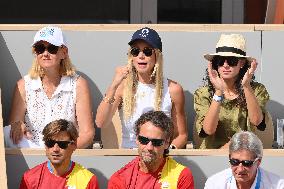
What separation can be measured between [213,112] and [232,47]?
544 millimetres

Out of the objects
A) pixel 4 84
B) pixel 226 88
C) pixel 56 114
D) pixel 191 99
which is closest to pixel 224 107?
pixel 226 88

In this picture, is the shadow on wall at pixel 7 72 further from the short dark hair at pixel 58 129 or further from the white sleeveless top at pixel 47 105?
the short dark hair at pixel 58 129

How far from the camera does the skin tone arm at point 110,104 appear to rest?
6.04 meters

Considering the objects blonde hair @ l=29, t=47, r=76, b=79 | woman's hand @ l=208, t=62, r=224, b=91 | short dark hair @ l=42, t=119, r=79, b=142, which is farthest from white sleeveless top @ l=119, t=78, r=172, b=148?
short dark hair @ l=42, t=119, r=79, b=142

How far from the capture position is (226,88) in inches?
240

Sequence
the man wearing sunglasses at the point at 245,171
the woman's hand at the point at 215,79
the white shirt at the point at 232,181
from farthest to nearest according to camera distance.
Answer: the woman's hand at the point at 215,79, the white shirt at the point at 232,181, the man wearing sunglasses at the point at 245,171

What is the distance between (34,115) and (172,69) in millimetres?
1221

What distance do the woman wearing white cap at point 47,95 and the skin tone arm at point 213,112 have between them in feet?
2.61

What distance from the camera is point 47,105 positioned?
627cm

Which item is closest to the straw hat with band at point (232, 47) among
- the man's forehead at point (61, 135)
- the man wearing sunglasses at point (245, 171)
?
the man wearing sunglasses at point (245, 171)

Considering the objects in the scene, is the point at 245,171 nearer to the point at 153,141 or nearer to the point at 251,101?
the point at 153,141

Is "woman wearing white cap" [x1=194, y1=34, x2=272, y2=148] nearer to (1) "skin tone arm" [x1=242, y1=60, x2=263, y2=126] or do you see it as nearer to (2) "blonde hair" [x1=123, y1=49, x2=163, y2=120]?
(1) "skin tone arm" [x1=242, y1=60, x2=263, y2=126]

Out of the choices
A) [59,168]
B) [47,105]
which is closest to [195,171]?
[59,168]

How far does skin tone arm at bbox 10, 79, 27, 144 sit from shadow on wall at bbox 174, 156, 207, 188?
1.14 m
